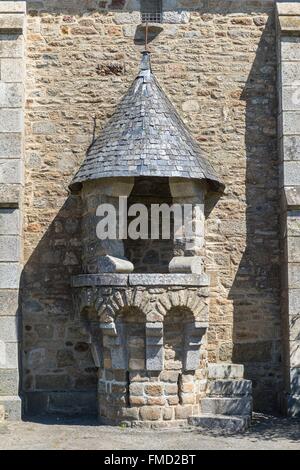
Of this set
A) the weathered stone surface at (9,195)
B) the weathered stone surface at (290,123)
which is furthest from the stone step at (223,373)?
the weathered stone surface at (9,195)

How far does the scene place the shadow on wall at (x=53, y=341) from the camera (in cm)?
938

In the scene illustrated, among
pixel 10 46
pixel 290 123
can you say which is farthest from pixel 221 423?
pixel 10 46

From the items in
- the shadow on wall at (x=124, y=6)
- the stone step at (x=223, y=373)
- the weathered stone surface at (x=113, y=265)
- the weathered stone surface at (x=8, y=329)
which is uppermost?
the shadow on wall at (x=124, y=6)

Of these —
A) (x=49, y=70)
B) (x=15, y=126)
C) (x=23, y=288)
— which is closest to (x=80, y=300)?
(x=23, y=288)

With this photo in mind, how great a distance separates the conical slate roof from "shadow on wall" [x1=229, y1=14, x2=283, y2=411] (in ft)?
2.40

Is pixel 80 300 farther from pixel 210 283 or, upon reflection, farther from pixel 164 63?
pixel 164 63

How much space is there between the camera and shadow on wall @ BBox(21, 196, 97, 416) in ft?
30.8

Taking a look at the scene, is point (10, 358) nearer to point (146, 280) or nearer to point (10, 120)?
point (146, 280)

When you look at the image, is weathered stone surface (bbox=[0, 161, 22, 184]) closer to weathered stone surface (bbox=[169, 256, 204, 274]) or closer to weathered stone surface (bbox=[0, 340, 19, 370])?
weathered stone surface (bbox=[0, 340, 19, 370])

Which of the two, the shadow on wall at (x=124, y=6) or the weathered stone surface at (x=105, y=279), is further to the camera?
the shadow on wall at (x=124, y=6)

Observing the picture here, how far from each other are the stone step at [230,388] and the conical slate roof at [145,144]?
2.44m

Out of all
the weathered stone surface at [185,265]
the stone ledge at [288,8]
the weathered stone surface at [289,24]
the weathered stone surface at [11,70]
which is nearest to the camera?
the weathered stone surface at [185,265]

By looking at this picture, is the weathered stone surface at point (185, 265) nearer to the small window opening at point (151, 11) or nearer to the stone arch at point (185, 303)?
the stone arch at point (185, 303)

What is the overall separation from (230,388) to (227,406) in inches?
11.2
